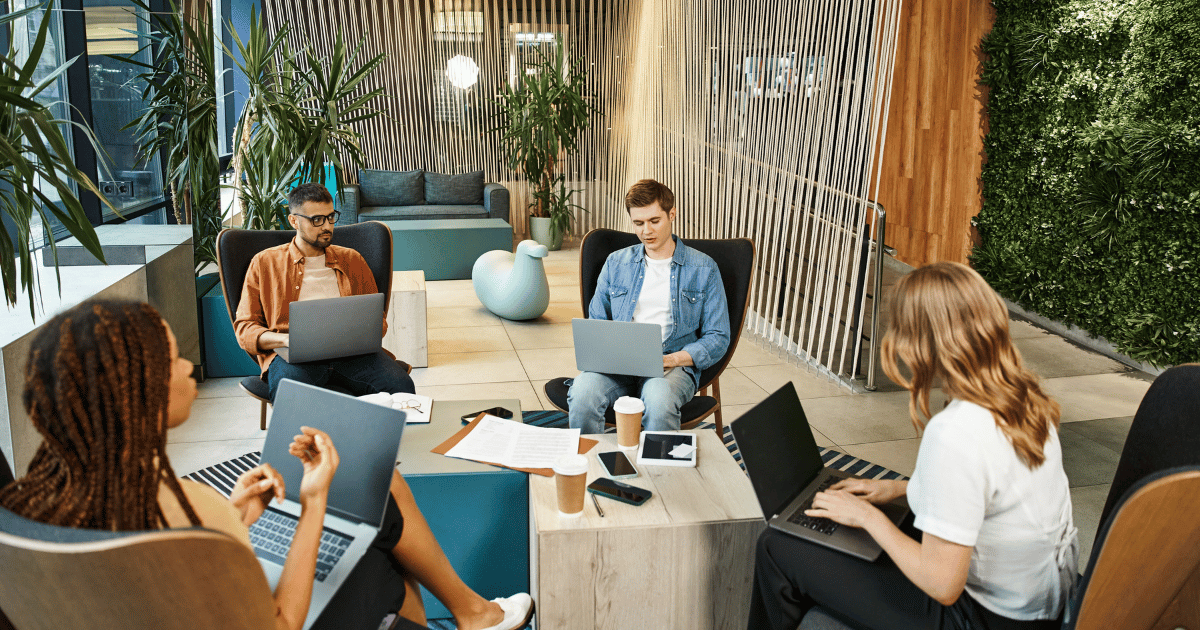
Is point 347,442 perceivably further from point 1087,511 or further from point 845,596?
point 1087,511

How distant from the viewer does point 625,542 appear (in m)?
1.88

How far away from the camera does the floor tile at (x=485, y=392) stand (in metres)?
4.14

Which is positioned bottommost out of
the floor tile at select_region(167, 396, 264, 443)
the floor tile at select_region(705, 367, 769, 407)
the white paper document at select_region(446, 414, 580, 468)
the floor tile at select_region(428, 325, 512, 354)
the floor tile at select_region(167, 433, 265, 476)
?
the floor tile at select_region(705, 367, 769, 407)

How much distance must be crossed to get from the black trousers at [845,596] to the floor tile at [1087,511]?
1.43m

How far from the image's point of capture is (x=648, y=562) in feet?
6.24

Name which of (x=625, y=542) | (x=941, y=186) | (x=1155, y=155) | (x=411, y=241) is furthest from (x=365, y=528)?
(x=941, y=186)

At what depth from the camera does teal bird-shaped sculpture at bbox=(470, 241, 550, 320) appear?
5.49 meters

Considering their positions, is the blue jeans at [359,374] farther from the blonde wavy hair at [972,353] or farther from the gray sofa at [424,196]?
the gray sofa at [424,196]

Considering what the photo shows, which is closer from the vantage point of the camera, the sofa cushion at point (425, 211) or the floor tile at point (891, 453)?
the floor tile at point (891, 453)

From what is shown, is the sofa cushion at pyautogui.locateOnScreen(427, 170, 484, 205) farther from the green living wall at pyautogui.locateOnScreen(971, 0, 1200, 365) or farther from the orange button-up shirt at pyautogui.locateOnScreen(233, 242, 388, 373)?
the orange button-up shirt at pyautogui.locateOnScreen(233, 242, 388, 373)

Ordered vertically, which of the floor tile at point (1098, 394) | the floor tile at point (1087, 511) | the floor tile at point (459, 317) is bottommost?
the floor tile at point (1087, 511)

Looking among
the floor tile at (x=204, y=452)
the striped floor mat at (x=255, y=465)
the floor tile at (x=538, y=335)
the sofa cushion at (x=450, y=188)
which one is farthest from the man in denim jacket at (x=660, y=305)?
the sofa cushion at (x=450, y=188)

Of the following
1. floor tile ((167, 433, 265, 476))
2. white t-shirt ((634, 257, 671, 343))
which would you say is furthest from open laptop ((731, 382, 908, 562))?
floor tile ((167, 433, 265, 476))

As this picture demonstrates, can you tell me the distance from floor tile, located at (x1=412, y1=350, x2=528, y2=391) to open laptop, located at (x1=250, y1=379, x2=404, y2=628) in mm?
2518
